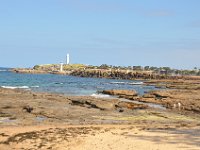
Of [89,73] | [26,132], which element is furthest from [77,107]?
[89,73]

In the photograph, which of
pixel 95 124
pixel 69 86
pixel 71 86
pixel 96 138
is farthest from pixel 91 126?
pixel 69 86

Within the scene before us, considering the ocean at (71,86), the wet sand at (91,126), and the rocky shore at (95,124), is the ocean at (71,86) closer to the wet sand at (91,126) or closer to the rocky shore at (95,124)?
the rocky shore at (95,124)

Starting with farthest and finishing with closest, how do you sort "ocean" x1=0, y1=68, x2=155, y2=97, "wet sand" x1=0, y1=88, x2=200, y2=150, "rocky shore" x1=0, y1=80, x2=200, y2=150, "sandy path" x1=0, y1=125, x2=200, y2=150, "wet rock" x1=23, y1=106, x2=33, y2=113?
"ocean" x1=0, y1=68, x2=155, y2=97 → "wet rock" x1=23, y1=106, x2=33, y2=113 → "rocky shore" x1=0, y1=80, x2=200, y2=150 → "wet sand" x1=0, y1=88, x2=200, y2=150 → "sandy path" x1=0, y1=125, x2=200, y2=150

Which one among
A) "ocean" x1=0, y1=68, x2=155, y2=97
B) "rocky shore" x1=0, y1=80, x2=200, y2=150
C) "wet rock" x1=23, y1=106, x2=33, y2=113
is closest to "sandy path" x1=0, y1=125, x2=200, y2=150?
"rocky shore" x1=0, y1=80, x2=200, y2=150

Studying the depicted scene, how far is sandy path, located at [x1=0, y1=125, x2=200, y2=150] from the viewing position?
20391mm

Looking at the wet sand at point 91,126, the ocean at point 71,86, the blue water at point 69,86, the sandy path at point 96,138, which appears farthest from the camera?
the blue water at point 69,86

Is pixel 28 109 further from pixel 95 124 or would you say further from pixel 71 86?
pixel 71 86

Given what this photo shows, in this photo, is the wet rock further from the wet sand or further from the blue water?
the blue water

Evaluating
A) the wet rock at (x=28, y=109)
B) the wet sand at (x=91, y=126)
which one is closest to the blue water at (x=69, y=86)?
the wet sand at (x=91, y=126)

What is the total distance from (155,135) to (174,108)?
19649 millimetres

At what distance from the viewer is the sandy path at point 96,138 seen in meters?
20.4

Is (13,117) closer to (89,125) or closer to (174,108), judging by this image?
(89,125)

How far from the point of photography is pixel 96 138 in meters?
22.7

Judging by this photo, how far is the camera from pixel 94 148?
2008 cm
